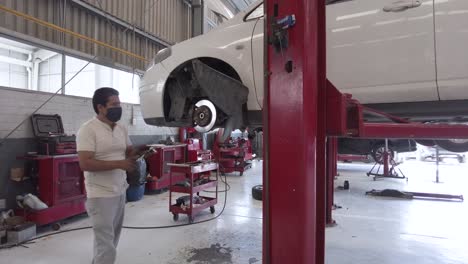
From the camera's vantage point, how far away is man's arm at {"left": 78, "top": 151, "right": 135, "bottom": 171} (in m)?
1.85

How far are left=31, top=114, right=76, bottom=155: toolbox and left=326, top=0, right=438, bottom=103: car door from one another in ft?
10.2

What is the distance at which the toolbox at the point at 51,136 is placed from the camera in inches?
141

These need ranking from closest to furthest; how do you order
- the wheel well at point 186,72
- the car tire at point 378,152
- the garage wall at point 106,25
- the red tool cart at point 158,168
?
1. the wheel well at point 186,72
2. the garage wall at point 106,25
3. the red tool cart at point 158,168
4. the car tire at point 378,152

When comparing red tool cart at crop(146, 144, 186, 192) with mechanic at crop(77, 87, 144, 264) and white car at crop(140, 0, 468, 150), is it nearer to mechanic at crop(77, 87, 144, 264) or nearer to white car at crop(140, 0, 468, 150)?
white car at crop(140, 0, 468, 150)

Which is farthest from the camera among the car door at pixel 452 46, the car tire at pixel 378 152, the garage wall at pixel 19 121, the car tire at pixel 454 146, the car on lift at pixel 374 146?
the car tire at pixel 378 152

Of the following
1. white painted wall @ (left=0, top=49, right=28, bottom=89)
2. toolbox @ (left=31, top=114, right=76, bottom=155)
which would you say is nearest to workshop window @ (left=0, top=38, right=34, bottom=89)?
white painted wall @ (left=0, top=49, right=28, bottom=89)

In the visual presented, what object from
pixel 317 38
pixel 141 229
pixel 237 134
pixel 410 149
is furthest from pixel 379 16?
pixel 237 134

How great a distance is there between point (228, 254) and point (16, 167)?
2693 mm

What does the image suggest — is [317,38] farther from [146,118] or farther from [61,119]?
A: [61,119]

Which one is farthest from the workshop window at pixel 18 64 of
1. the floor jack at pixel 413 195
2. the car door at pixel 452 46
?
the floor jack at pixel 413 195

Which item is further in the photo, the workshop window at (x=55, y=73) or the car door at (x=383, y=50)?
the workshop window at (x=55, y=73)

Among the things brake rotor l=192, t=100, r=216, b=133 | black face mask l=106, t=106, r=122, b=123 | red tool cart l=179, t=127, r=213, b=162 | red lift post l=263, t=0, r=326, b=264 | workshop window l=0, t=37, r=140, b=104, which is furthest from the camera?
red tool cart l=179, t=127, r=213, b=162

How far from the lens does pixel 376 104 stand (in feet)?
6.93

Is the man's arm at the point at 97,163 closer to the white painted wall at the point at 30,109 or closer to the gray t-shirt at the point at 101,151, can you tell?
the gray t-shirt at the point at 101,151
